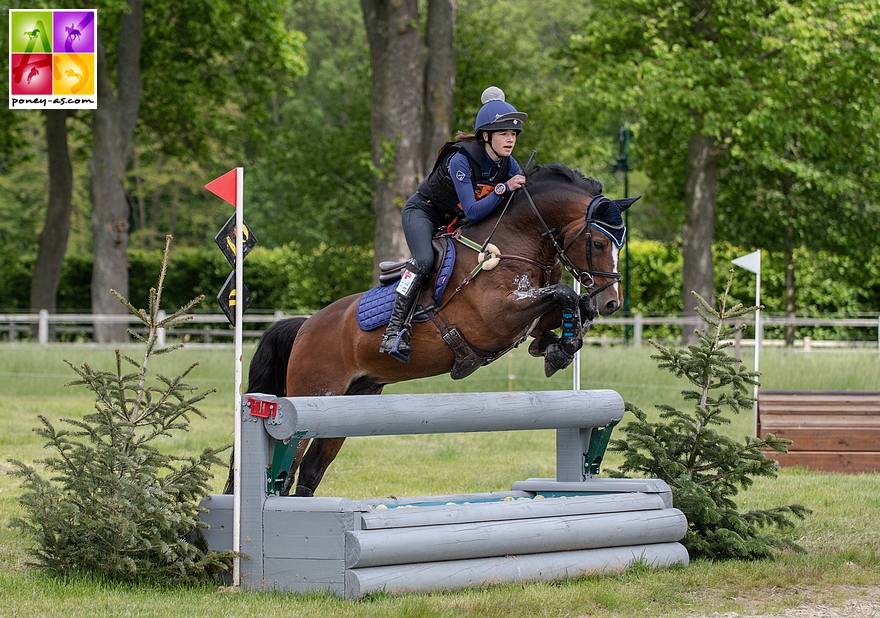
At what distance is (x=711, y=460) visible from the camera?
546cm

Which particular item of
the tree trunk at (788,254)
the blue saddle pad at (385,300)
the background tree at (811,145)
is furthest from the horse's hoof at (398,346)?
the tree trunk at (788,254)

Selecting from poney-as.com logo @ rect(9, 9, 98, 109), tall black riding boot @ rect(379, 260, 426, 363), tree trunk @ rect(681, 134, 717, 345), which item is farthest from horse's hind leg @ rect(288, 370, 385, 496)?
tree trunk @ rect(681, 134, 717, 345)

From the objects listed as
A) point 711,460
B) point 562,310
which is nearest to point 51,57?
point 562,310

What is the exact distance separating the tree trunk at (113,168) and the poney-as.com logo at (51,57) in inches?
395

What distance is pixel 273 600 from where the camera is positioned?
4.16 metres

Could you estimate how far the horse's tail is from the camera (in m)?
5.83

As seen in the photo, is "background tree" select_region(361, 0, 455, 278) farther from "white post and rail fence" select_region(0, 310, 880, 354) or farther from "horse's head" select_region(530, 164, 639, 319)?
"horse's head" select_region(530, 164, 639, 319)

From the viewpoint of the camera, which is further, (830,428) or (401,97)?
(401,97)

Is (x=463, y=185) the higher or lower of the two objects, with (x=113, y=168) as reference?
lower

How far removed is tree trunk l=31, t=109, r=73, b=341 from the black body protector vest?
17.1 metres

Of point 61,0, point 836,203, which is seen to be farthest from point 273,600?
point 836,203

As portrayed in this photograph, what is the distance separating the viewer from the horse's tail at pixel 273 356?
5.83m

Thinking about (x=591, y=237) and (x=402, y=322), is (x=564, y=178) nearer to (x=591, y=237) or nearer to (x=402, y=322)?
(x=591, y=237)

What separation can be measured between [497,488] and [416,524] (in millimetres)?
3579
